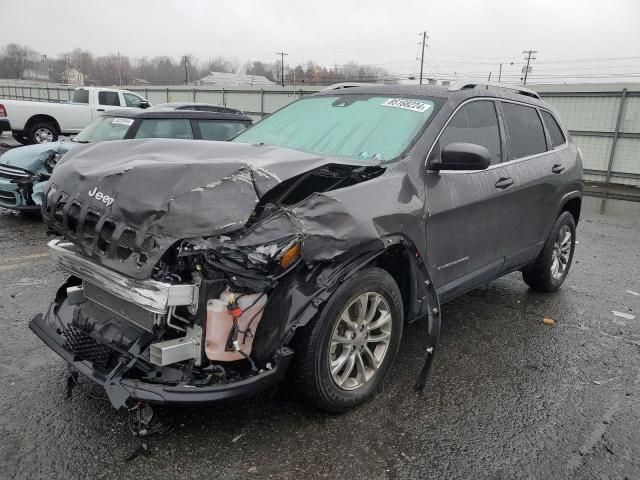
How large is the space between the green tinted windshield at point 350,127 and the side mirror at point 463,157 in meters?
0.27

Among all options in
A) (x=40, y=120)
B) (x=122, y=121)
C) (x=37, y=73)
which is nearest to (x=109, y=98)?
(x=40, y=120)

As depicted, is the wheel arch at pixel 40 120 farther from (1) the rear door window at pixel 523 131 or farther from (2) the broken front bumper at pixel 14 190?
(1) the rear door window at pixel 523 131

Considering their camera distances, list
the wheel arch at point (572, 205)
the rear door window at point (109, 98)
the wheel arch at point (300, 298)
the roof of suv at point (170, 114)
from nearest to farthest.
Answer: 1. the wheel arch at point (300, 298)
2. the wheel arch at point (572, 205)
3. the roof of suv at point (170, 114)
4. the rear door window at point (109, 98)

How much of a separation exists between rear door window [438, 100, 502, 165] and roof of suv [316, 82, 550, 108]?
0.09 meters

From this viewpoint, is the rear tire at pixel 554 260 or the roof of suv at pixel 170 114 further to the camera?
the roof of suv at pixel 170 114

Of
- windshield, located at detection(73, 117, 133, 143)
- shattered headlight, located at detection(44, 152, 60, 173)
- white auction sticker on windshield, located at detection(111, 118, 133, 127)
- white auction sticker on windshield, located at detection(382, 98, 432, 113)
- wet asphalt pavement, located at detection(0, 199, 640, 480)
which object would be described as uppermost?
white auction sticker on windshield, located at detection(382, 98, 432, 113)

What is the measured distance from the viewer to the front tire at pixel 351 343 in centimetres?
259

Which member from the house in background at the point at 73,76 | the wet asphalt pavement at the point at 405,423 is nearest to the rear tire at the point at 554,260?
the wet asphalt pavement at the point at 405,423

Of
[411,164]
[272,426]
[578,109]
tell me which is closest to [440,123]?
[411,164]

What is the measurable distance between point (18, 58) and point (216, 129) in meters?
99.6

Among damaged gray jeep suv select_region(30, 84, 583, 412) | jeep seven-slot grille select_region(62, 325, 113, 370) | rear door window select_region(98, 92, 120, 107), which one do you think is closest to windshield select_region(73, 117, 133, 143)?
damaged gray jeep suv select_region(30, 84, 583, 412)

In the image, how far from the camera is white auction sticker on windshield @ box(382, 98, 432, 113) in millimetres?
3566

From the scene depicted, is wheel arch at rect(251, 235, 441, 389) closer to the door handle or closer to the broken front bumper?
the door handle

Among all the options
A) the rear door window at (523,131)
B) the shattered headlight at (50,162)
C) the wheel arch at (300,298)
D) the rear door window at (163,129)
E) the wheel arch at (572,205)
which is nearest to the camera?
the wheel arch at (300,298)
